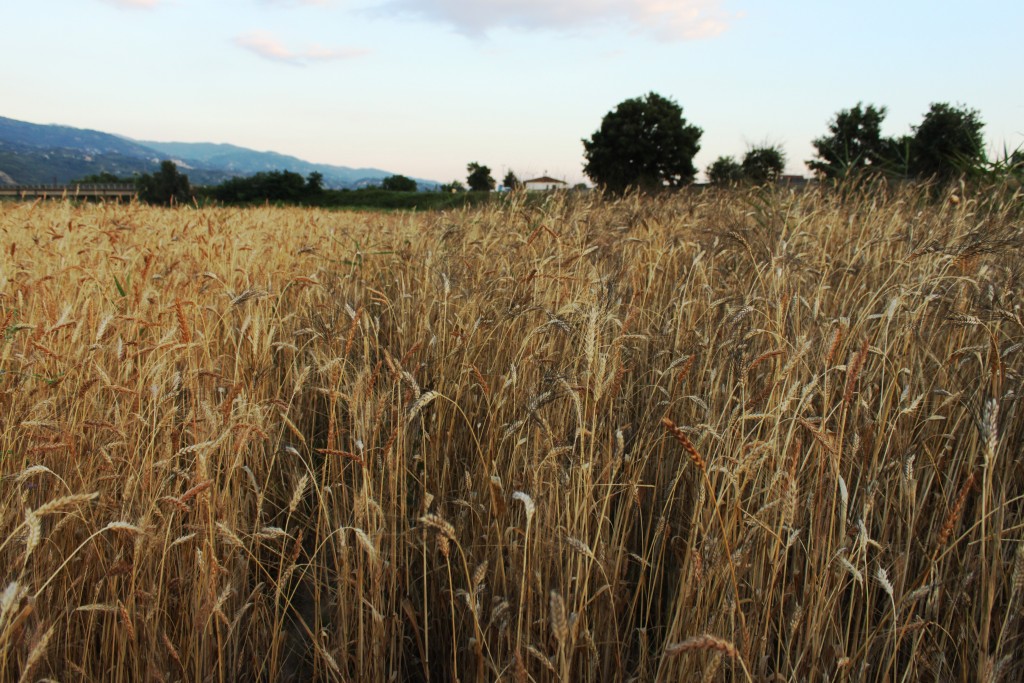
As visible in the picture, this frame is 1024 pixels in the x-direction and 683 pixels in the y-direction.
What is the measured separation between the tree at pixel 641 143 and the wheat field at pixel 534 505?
4390cm

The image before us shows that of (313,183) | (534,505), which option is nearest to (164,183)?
(313,183)

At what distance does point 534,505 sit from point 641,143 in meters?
47.1

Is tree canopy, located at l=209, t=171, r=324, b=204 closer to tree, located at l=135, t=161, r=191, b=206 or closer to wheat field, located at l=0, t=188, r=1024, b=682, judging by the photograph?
tree, located at l=135, t=161, r=191, b=206

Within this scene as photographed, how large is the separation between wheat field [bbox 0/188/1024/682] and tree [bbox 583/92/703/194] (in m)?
43.9

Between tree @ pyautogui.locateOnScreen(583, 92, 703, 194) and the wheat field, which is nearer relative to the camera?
the wheat field

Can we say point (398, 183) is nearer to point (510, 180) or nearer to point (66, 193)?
point (66, 193)

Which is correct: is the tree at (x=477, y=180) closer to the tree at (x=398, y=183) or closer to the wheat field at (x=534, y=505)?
the tree at (x=398, y=183)

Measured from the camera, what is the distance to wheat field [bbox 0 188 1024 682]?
155 centimetres

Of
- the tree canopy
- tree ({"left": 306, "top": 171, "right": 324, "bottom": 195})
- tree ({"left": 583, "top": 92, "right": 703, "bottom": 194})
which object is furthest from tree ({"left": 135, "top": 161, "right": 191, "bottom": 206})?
tree ({"left": 583, "top": 92, "right": 703, "bottom": 194})

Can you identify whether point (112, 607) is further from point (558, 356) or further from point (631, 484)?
point (558, 356)

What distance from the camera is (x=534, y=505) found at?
1616mm

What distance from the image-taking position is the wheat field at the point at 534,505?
155 centimetres

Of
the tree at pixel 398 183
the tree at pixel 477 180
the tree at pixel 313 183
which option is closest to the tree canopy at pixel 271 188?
the tree at pixel 313 183

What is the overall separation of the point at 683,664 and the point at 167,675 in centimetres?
126
